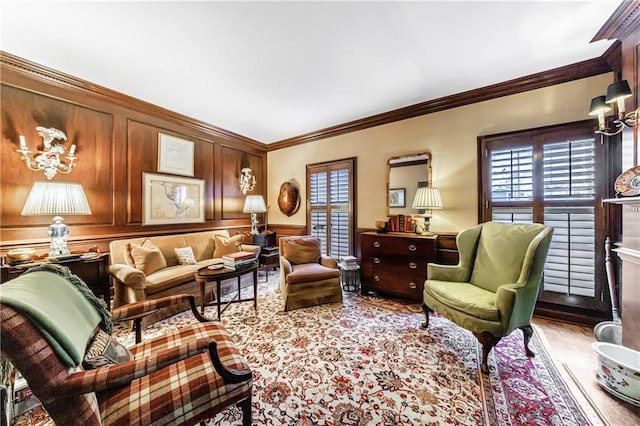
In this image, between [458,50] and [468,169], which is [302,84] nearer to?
[458,50]

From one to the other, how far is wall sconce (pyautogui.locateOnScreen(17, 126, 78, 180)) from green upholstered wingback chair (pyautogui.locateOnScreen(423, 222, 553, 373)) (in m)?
4.15

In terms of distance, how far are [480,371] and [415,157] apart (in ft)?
8.51

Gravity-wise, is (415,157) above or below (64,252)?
above

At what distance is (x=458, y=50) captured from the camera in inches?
86.5

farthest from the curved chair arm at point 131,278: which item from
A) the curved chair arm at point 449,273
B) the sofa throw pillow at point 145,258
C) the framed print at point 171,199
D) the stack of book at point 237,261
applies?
the curved chair arm at point 449,273

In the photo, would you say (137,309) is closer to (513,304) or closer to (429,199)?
(513,304)

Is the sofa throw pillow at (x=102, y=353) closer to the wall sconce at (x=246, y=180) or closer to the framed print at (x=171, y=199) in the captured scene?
the framed print at (x=171, y=199)

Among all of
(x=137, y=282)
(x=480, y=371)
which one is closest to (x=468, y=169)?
(x=480, y=371)

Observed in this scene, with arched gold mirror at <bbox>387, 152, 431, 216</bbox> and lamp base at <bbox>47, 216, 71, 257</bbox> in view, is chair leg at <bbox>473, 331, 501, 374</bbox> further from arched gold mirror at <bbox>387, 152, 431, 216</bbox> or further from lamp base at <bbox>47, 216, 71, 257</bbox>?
lamp base at <bbox>47, 216, 71, 257</bbox>

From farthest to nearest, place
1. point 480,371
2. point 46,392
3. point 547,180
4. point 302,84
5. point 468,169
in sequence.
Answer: point 468,169, point 302,84, point 547,180, point 480,371, point 46,392

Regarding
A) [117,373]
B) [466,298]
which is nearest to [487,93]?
[466,298]

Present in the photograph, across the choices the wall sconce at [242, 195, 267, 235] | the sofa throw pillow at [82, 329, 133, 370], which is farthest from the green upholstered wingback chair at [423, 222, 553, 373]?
the wall sconce at [242, 195, 267, 235]

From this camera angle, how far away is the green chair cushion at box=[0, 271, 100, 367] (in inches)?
31.7

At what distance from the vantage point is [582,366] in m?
1.82
